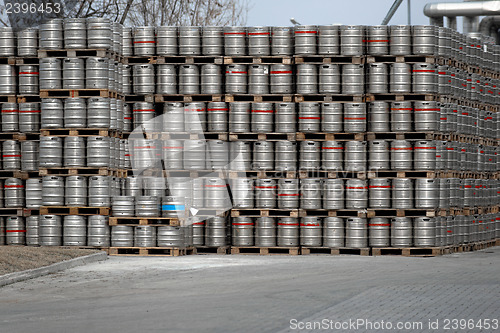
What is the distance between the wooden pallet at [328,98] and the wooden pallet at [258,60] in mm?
681

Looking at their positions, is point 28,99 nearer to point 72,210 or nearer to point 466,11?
point 72,210

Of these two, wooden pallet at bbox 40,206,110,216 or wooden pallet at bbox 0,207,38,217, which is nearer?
wooden pallet at bbox 40,206,110,216

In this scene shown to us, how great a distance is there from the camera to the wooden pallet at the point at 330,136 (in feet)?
52.5

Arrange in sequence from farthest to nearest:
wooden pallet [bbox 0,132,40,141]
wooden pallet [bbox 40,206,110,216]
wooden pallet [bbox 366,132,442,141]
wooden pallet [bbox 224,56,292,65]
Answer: wooden pallet [bbox 0,132,40,141]
wooden pallet [bbox 224,56,292,65]
wooden pallet [bbox 366,132,442,141]
wooden pallet [bbox 40,206,110,216]

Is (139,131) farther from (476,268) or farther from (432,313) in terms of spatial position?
(432,313)

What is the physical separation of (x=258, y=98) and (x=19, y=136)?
177 inches

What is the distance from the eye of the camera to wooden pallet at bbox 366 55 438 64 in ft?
52.5

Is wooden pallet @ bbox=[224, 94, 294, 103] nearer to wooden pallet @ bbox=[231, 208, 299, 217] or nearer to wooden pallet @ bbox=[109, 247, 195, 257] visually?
wooden pallet @ bbox=[231, 208, 299, 217]

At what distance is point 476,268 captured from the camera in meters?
13.8

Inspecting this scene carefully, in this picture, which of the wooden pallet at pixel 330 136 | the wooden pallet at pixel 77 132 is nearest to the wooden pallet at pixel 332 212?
the wooden pallet at pixel 330 136

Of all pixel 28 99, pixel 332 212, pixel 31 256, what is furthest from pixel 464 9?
pixel 31 256

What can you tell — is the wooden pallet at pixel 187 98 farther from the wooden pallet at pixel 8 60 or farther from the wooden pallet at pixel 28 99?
the wooden pallet at pixel 8 60

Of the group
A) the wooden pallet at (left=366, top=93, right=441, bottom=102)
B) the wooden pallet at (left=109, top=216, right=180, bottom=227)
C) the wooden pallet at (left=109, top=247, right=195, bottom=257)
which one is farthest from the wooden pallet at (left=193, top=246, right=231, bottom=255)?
the wooden pallet at (left=366, top=93, right=441, bottom=102)

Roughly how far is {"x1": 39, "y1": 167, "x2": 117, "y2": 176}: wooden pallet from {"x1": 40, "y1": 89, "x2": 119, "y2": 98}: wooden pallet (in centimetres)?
130
